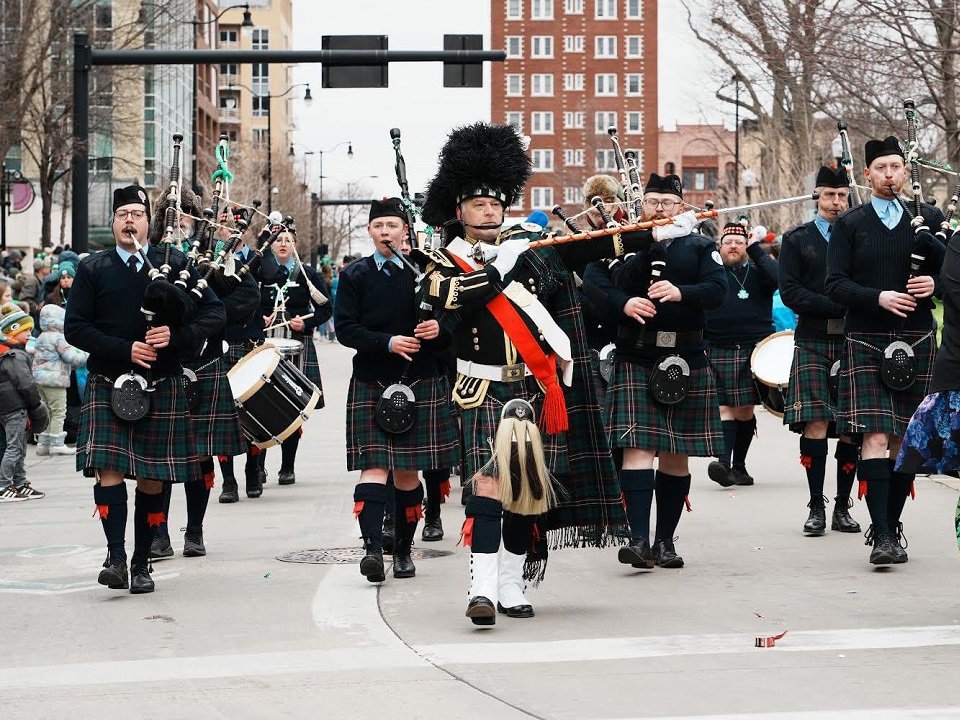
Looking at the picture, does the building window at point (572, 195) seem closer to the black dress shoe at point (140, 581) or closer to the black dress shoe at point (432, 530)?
the black dress shoe at point (432, 530)

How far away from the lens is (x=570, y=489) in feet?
26.0

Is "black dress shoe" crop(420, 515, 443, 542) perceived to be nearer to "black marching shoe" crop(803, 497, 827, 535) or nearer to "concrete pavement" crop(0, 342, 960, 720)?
"concrete pavement" crop(0, 342, 960, 720)

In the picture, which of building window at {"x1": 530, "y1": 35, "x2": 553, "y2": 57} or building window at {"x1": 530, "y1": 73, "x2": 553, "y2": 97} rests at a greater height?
building window at {"x1": 530, "y1": 35, "x2": 553, "y2": 57}

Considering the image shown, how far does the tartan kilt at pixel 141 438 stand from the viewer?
8336mm

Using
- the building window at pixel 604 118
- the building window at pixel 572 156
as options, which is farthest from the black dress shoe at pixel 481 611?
the building window at pixel 572 156

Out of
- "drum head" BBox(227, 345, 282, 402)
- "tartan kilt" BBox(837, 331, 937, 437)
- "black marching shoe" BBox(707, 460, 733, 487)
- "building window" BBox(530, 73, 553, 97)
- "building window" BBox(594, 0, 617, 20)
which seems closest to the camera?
"tartan kilt" BBox(837, 331, 937, 437)

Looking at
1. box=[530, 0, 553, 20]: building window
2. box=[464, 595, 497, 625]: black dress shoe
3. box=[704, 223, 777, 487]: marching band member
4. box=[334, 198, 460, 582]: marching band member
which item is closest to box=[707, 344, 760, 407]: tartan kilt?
box=[704, 223, 777, 487]: marching band member

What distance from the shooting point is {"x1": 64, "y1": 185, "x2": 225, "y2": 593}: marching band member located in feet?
27.3

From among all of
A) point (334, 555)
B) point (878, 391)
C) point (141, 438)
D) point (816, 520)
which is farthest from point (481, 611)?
point (816, 520)

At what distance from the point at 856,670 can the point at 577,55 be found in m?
112

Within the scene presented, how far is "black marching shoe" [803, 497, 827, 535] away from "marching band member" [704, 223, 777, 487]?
259 cm

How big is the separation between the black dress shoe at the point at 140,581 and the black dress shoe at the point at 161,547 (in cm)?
117

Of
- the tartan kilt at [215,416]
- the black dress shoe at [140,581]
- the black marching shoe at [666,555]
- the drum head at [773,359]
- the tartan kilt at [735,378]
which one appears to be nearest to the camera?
the black dress shoe at [140,581]

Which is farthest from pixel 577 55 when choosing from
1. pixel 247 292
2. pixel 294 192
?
pixel 247 292
